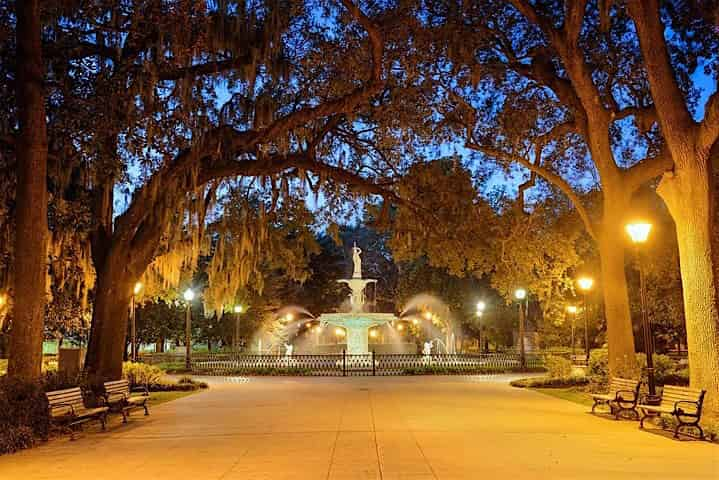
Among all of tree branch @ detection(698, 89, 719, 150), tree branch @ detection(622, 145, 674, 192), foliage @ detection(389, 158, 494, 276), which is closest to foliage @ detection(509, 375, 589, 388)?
foliage @ detection(389, 158, 494, 276)

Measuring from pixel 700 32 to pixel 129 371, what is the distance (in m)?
20.5

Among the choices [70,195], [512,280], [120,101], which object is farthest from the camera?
[512,280]

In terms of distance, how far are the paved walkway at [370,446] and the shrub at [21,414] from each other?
0.36 meters

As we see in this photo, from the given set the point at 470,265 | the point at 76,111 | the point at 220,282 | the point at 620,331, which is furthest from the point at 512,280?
the point at 76,111

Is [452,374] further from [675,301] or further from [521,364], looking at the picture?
[675,301]

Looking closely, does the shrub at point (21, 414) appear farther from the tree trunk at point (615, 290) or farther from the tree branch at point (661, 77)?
the tree trunk at point (615, 290)

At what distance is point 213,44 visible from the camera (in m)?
13.8

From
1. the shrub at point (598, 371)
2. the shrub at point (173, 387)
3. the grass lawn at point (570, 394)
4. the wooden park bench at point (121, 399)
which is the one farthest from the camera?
the shrub at point (173, 387)

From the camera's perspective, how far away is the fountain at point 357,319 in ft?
116

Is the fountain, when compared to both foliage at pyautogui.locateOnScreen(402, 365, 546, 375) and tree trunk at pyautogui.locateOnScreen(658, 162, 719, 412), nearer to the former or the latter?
foliage at pyautogui.locateOnScreen(402, 365, 546, 375)

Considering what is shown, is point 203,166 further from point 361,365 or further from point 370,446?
point 361,365

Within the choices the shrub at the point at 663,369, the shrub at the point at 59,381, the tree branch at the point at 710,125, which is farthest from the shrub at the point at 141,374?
the tree branch at the point at 710,125

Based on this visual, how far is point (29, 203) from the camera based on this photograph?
12.7 m

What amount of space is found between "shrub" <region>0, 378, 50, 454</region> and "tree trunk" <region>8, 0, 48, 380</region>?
833 mm
